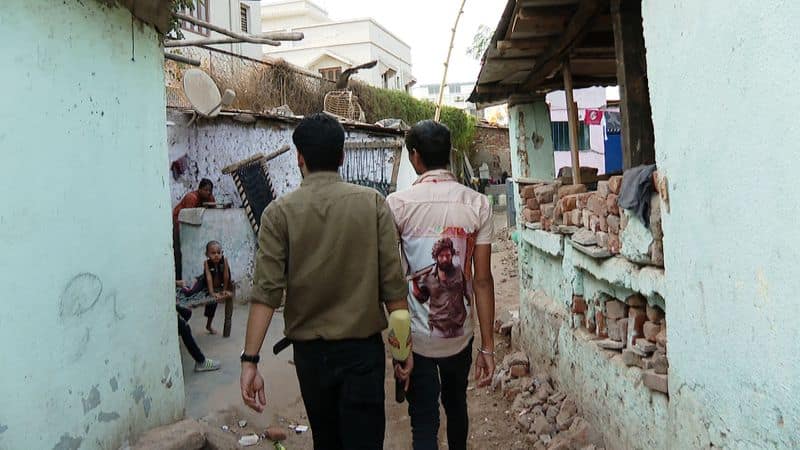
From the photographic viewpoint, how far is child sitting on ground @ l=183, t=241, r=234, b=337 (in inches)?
237

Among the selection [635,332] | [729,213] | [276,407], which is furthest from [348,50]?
[729,213]

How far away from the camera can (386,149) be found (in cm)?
995

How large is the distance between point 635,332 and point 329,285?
193 cm

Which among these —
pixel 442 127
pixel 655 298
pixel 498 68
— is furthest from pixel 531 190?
pixel 442 127

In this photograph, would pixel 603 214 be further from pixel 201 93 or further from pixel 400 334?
pixel 201 93

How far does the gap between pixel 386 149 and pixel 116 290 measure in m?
7.11

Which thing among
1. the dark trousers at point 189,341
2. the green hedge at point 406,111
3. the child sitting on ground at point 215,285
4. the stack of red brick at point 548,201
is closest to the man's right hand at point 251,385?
the stack of red brick at point 548,201

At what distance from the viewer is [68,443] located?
9.33 ft

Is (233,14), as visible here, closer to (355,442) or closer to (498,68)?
(498,68)

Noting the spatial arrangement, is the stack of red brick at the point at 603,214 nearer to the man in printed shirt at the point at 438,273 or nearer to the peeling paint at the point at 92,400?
the man in printed shirt at the point at 438,273

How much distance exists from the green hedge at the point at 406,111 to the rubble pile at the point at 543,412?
34.0 ft

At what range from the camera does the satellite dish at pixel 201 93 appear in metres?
7.50

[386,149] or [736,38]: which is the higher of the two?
[386,149]

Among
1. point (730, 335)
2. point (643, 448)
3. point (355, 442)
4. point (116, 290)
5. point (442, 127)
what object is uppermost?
point (442, 127)
